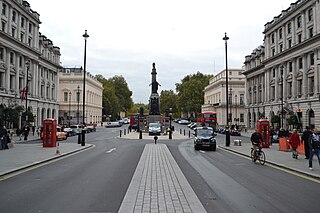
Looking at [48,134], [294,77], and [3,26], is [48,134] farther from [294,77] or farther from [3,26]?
[294,77]

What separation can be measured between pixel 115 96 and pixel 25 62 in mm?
75162

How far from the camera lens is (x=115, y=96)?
13500 centimetres

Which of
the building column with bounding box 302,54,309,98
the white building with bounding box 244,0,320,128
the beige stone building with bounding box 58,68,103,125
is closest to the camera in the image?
the white building with bounding box 244,0,320,128

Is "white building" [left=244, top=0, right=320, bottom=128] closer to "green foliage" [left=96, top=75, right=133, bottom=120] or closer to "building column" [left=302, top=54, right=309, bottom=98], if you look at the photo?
"building column" [left=302, top=54, right=309, bottom=98]

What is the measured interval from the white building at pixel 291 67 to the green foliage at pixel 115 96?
217 feet

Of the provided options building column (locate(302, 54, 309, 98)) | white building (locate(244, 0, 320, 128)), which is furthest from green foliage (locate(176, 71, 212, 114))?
building column (locate(302, 54, 309, 98))

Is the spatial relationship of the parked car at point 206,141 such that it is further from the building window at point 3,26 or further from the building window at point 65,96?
the building window at point 65,96

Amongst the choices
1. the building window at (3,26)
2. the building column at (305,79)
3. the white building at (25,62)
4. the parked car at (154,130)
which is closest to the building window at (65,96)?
the white building at (25,62)

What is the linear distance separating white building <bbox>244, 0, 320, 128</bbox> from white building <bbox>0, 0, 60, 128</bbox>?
41.8 metres

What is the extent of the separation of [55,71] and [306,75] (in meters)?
56.4

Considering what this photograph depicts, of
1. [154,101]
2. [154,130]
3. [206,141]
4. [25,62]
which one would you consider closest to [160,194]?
[206,141]

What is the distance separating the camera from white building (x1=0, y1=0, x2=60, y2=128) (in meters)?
52.3

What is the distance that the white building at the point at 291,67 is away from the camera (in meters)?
50.5

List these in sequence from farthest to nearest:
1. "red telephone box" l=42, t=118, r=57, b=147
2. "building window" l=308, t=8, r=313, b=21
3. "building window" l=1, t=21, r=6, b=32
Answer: "building window" l=308, t=8, r=313, b=21 → "building window" l=1, t=21, r=6, b=32 → "red telephone box" l=42, t=118, r=57, b=147
